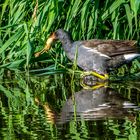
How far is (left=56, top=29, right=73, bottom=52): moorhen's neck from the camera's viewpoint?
8344mm

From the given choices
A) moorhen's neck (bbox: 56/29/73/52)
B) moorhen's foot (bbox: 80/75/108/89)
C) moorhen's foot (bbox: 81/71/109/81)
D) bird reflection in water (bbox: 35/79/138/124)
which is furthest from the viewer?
moorhen's neck (bbox: 56/29/73/52)

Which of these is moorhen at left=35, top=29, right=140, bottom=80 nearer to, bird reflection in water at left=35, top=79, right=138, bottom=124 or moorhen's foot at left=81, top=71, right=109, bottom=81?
moorhen's foot at left=81, top=71, right=109, bottom=81

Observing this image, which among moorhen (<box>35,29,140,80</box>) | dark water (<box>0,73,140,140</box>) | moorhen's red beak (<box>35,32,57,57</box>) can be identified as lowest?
dark water (<box>0,73,140,140</box>)

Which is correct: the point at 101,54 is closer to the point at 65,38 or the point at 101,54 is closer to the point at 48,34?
the point at 65,38

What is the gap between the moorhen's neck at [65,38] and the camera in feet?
27.4

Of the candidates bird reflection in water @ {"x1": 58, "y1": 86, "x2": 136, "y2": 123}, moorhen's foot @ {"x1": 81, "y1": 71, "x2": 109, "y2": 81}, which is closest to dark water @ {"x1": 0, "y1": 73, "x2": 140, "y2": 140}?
bird reflection in water @ {"x1": 58, "y1": 86, "x2": 136, "y2": 123}

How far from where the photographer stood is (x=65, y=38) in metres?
8.34

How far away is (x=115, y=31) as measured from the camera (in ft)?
27.3

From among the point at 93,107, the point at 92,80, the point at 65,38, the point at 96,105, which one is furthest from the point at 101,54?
the point at 93,107

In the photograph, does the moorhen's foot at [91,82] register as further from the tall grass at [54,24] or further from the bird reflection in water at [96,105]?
the tall grass at [54,24]

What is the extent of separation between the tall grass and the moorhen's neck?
4.1 inches

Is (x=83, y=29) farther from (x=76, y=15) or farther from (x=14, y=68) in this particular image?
(x=14, y=68)

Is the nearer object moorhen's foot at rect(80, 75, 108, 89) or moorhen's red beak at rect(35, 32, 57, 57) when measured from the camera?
moorhen's foot at rect(80, 75, 108, 89)

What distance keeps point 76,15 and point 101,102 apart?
1867 mm
